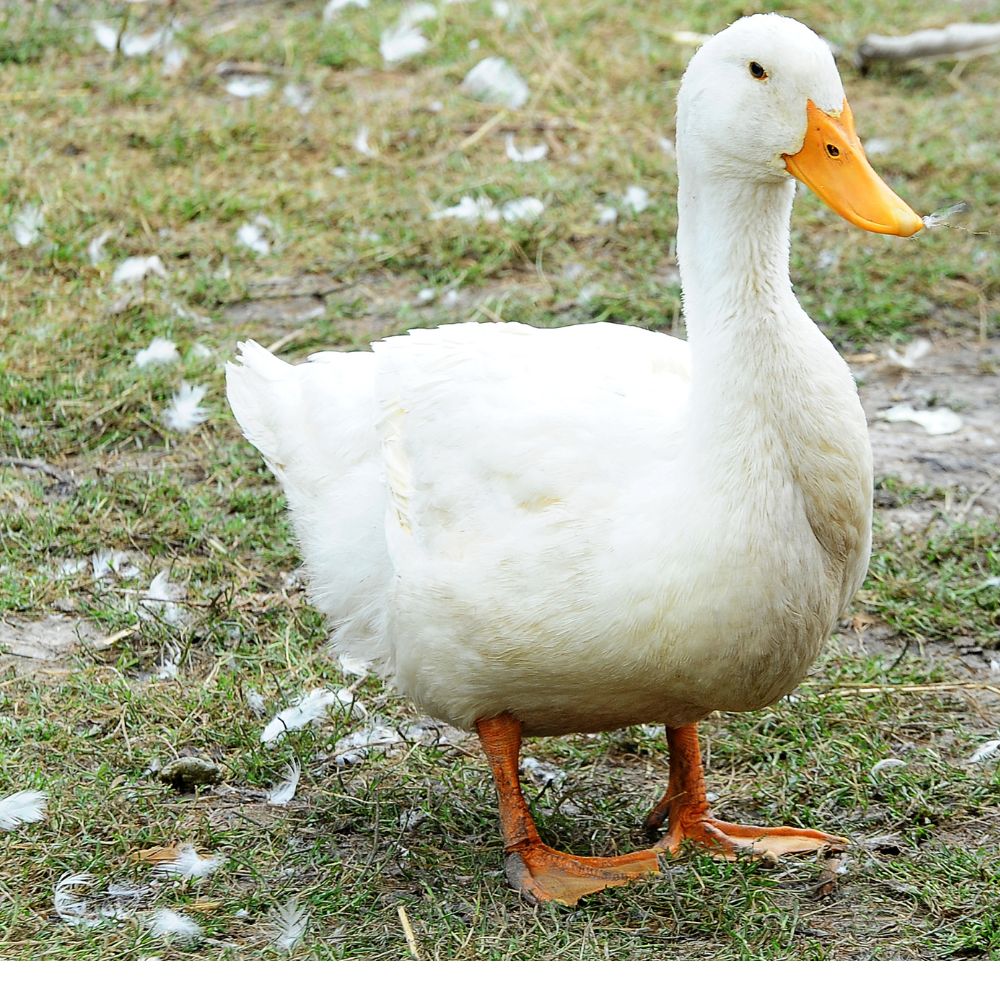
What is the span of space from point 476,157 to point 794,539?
14.2 ft

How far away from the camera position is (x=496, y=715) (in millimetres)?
3459

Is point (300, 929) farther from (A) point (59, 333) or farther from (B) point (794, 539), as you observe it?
(A) point (59, 333)

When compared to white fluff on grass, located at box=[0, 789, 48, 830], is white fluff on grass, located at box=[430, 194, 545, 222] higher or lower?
higher

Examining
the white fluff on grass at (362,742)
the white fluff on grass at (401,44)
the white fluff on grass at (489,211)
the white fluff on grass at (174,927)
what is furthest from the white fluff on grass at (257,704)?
the white fluff on grass at (401,44)

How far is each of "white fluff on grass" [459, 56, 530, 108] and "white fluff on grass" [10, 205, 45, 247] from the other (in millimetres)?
2298

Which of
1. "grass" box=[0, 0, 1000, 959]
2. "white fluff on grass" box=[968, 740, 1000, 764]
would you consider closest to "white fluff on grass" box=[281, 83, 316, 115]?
"grass" box=[0, 0, 1000, 959]

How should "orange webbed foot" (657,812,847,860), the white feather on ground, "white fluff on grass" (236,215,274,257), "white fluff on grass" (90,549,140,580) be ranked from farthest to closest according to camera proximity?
"white fluff on grass" (236,215,274,257) < the white feather on ground < "white fluff on grass" (90,549,140,580) < "orange webbed foot" (657,812,847,860)

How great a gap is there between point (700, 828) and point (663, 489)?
0.95 meters

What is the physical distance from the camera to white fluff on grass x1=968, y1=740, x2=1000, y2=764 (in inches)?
153

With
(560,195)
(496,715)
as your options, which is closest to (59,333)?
(560,195)

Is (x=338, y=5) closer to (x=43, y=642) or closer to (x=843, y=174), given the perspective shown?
(x=43, y=642)

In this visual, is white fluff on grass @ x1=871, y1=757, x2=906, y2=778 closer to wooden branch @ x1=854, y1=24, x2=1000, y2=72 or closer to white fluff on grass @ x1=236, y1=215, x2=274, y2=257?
white fluff on grass @ x1=236, y1=215, x2=274, y2=257

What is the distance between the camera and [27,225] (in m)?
6.25

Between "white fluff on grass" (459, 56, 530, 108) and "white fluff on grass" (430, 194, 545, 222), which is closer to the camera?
"white fluff on grass" (430, 194, 545, 222)
